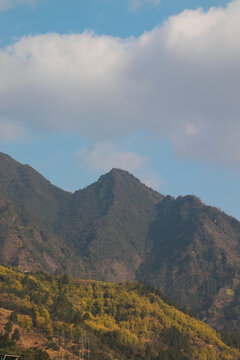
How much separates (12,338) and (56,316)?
4611 cm

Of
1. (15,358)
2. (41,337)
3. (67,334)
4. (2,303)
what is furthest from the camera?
(2,303)

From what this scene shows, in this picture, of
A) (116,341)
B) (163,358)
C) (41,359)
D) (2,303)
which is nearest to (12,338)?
(41,359)

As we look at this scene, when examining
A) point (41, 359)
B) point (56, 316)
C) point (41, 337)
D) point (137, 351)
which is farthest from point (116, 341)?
point (41, 359)

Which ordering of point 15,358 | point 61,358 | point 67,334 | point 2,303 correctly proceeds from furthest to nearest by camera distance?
point 2,303
point 67,334
point 61,358
point 15,358

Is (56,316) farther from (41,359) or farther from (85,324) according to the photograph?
(41,359)

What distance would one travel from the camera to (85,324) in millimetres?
198125

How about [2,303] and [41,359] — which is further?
[2,303]

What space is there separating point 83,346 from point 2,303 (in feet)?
146

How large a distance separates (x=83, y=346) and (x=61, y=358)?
25.1 m

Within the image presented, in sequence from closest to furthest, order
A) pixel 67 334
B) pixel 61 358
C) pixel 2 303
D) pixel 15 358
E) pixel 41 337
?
1. pixel 15 358
2. pixel 61 358
3. pixel 41 337
4. pixel 67 334
5. pixel 2 303

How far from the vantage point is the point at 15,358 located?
379 ft

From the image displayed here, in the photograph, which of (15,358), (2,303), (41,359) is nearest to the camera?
(15,358)

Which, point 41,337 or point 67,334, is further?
point 67,334

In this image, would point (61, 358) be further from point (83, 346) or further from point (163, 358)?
point (163, 358)
